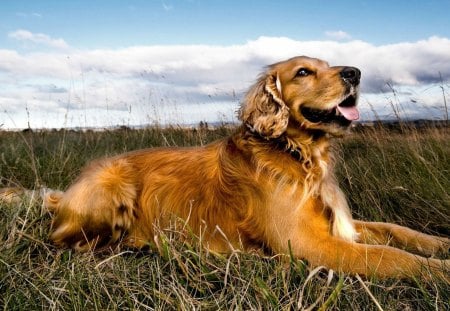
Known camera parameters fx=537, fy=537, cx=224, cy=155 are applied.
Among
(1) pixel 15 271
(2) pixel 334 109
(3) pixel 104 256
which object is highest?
(2) pixel 334 109

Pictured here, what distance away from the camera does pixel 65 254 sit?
3.51m

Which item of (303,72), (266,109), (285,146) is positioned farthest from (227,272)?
(303,72)

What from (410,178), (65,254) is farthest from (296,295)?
(410,178)

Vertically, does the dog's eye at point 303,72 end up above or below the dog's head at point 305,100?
above

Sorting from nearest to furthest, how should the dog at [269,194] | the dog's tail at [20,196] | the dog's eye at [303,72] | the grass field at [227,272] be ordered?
the grass field at [227,272], the dog at [269,194], the dog's eye at [303,72], the dog's tail at [20,196]

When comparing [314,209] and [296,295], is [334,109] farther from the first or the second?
[296,295]

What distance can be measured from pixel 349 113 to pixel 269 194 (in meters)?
0.79

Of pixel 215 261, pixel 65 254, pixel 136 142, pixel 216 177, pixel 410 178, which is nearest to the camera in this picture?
pixel 215 261

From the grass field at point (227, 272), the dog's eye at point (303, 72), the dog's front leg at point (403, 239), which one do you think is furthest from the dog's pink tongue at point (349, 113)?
the grass field at point (227, 272)

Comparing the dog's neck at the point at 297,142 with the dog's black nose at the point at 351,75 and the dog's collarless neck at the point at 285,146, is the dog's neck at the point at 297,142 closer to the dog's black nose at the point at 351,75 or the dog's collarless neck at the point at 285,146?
the dog's collarless neck at the point at 285,146

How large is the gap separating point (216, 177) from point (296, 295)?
1.38 m

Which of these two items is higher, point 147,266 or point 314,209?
point 314,209

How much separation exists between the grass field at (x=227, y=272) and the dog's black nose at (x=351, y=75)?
4.21ft

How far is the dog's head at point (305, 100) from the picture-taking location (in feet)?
12.0
